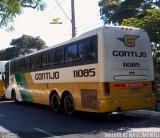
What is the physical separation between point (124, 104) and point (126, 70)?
4.19 ft

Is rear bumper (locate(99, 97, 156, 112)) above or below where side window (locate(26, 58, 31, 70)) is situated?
below

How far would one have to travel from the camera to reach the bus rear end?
14.4 meters

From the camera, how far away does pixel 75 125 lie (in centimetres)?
1406

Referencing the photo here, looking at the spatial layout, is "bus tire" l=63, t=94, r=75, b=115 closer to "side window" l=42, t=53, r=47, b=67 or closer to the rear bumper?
the rear bumper

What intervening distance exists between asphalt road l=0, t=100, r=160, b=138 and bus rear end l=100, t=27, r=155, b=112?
0.76 meters

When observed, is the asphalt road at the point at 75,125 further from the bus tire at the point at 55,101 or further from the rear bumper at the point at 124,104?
the bus tire at the point at 55,101

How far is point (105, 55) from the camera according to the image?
568 inches

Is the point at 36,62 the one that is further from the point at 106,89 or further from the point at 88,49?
the point at 106,89

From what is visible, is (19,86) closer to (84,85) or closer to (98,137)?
(84,85)

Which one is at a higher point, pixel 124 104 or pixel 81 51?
pixel 81 51

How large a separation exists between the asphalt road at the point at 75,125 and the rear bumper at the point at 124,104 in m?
0.51

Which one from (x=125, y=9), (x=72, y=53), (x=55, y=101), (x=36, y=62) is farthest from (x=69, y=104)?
(x=125, y=9)

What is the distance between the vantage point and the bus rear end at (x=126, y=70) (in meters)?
14.4

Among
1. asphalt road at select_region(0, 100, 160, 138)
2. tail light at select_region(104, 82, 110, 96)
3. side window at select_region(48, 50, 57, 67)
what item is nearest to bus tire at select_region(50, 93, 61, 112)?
asphalt road at select_region(0, 100, 160, 138)
